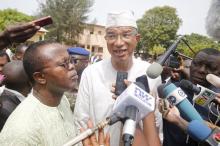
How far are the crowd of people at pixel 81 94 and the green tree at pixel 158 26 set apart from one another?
2286 inches

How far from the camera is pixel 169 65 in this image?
189 inches

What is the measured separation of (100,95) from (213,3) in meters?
1.38

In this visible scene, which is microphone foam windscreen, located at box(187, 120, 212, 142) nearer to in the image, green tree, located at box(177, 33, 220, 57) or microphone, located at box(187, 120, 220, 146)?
microphone, located at box(187, 120, 220, 146)

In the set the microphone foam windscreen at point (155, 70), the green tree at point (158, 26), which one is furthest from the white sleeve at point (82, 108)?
the green tree at point (158, 26)

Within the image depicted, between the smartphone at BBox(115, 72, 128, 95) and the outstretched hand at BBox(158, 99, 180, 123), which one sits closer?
the smartphone at BBox(115, 72, 128, 95)

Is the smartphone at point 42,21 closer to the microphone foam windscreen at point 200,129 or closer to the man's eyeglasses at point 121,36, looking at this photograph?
the man's eyeglasses at point 121,36

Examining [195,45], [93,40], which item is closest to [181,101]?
[93,40]

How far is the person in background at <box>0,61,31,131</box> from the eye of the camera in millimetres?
3797

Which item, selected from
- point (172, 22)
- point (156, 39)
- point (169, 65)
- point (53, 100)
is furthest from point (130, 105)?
point (172, 22)

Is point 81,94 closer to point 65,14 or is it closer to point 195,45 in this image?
point 65,14

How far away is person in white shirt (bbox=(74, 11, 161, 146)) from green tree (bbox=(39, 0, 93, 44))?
140 ft

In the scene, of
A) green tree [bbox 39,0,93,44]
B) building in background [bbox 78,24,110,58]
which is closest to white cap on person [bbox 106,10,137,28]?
green tree [bbox 39,0,93,44]

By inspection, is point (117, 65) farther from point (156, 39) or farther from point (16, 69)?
point (156, 39)

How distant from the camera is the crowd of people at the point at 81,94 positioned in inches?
96.4
